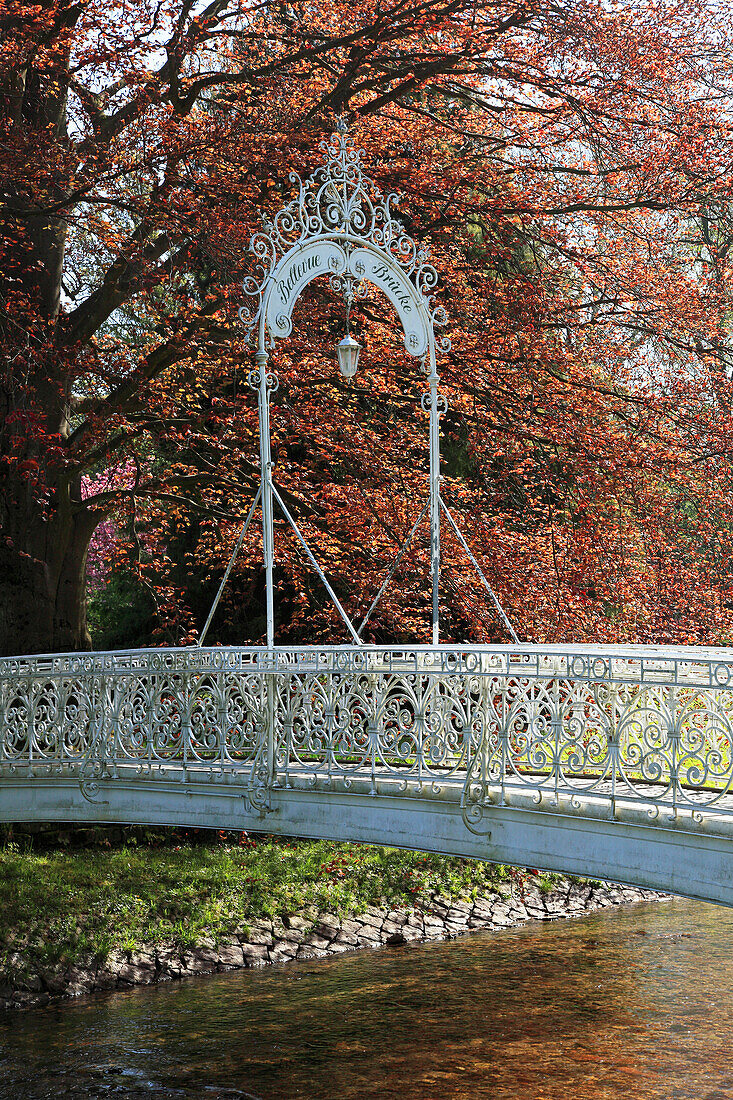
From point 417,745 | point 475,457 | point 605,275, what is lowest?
point 417,745

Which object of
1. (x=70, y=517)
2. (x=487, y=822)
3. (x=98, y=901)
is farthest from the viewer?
(x=70, y=517)

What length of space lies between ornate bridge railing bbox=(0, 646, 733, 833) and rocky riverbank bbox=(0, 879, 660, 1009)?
8.81 ft

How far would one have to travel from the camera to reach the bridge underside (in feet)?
18.9

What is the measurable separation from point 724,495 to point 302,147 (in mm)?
6159

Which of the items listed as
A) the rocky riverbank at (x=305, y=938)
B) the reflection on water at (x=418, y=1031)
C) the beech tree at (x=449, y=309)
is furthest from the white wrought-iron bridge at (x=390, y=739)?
the beech tree at (x=449, y=309)

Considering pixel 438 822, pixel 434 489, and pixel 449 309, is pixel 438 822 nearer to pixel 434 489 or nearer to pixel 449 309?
pixel 434 489

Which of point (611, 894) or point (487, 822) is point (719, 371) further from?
point (487, 822)

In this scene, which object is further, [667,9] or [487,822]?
[667,9]

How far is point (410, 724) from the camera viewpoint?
300 inches

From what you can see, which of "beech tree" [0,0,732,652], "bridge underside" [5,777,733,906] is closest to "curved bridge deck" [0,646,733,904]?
"bridge underside" [5,777,733,906]

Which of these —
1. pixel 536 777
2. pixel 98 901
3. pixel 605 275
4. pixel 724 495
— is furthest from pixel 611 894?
pixel 536 777

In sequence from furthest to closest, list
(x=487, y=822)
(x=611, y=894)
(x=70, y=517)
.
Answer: (x=611, y=894), (x=70, y=517), (x=487, y=822)

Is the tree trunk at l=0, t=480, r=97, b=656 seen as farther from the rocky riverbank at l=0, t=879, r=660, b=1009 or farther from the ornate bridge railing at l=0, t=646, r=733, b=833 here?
the rocky riverbank at l=0, t=879, r=660, b=1009

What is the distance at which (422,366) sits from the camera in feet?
43.8
